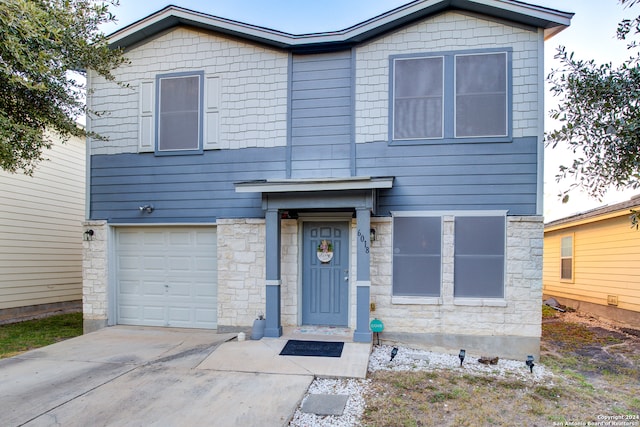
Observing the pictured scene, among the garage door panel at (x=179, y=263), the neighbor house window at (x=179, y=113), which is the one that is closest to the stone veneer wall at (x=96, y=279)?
the garage door panel at (x=179, y=263)

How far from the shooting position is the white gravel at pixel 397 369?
12.8 feet

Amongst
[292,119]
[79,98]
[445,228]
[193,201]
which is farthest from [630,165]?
[79,98]

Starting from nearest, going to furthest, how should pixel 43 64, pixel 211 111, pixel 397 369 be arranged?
pixel 43 64 → pixel 397 369 → pixel 211 111

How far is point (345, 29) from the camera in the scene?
6.43 m

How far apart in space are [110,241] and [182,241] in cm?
142

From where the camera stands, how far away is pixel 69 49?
5.84m

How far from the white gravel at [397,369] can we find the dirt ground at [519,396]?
0.38 ft

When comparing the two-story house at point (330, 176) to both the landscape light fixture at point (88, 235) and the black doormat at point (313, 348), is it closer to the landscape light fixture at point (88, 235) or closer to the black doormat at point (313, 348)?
the landscape light fixture at point (88, 235)

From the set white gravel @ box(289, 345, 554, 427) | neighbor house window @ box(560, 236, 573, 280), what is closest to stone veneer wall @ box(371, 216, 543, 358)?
white gravel @ box(289, 345, 554, 427)

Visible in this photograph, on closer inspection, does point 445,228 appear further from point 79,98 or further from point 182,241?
point 79,98

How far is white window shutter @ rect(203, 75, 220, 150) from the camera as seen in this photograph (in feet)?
23.0

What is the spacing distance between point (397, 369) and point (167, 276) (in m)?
4.51

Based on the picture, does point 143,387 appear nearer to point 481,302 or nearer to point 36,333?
point 36,333

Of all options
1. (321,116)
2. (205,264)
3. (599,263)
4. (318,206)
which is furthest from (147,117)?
(599,263)
